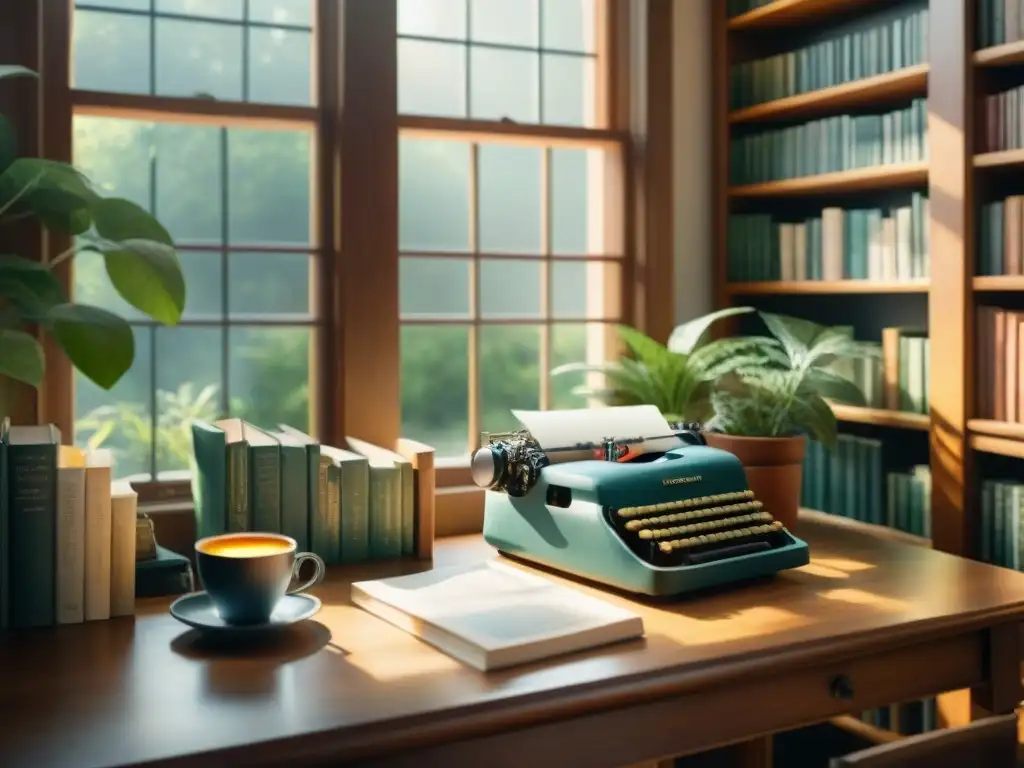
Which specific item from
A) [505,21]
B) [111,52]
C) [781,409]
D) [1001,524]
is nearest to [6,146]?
[111,52]

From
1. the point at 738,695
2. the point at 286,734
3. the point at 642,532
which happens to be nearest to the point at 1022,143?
the point at 642,532

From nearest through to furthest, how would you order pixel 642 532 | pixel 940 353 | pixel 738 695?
pixel 738 695 → pixel 642 532 → pixel 940 353

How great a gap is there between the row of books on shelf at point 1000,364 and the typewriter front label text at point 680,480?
0.79 metres

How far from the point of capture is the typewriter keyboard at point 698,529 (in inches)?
76.7

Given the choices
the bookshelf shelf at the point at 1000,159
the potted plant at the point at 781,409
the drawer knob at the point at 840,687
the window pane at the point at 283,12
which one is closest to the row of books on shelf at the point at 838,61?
the bookshelf shelf at the point at 1000,159

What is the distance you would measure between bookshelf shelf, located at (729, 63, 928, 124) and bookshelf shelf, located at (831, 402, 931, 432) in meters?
0.77

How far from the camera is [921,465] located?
9.04 feet

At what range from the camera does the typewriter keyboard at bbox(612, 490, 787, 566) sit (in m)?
1.95

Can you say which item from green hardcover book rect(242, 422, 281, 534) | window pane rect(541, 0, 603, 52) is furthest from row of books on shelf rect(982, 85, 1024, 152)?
green hardcover book rect(242, 422, 281, 534)

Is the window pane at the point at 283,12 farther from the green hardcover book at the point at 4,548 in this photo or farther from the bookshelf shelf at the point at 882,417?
the bookshelf shelf at the point at 882,417

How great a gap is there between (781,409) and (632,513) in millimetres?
612

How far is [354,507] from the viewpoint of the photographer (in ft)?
7.32

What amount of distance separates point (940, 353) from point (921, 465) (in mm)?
340

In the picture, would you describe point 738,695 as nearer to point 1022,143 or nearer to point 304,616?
point 304,616
